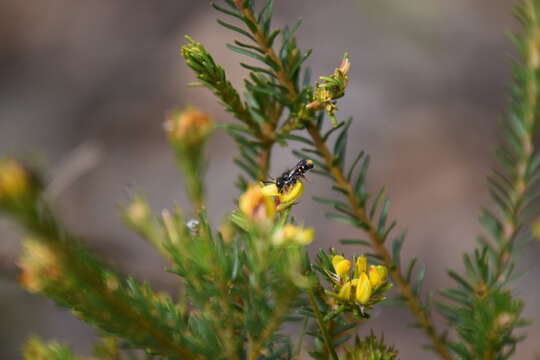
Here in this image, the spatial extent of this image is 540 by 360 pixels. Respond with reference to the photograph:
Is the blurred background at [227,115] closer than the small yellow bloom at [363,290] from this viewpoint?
No

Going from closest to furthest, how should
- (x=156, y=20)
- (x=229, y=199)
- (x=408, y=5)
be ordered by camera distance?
(x=229, y=199), (x=408, y=5), (x=156, y=20)

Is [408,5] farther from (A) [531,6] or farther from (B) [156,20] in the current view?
(A) [531,6]

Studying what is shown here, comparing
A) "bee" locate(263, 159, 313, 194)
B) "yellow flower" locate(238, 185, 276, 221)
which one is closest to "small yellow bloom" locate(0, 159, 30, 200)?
"yellow flower" locate(238, 185, 276, 221)

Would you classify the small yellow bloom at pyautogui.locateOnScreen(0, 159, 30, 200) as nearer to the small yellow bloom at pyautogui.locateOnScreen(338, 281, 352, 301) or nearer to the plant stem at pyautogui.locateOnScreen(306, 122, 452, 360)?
the small yellow bloom at pyautogui.locateOnScreen(338, 281, 352, 301)

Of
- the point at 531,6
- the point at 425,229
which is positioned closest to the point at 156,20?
the point at 425,229

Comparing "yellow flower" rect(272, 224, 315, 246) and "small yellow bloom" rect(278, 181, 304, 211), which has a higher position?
"small yellow bloom" rect(278, 181, 304, 211)

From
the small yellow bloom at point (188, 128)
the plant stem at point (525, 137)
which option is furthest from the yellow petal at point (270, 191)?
the plant stem at point (525, 137)

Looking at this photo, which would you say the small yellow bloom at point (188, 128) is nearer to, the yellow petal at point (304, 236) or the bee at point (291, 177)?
the bee at point (291, 177)
